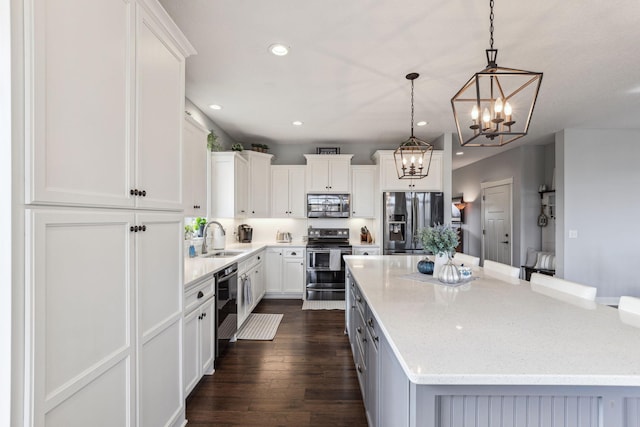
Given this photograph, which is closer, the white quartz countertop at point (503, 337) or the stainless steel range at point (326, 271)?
the white quartz countertop at point (503, 337)

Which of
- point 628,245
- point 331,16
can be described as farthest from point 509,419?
point 628,245

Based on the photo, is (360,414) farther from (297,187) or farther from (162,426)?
(297,187)

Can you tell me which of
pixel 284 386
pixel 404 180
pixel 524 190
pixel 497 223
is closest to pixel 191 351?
pixel 284 386

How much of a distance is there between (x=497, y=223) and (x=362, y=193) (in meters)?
3.61

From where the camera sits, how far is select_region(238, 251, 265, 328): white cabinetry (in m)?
3.35

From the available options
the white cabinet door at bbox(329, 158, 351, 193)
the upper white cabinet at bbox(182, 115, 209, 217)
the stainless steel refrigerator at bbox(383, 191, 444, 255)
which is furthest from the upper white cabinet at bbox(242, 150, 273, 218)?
the stainless steel refrigerator at bbox(383, 191, 444, 255)

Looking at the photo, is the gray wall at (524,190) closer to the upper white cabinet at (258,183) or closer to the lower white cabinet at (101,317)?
the upper white cabinet at (258,183)

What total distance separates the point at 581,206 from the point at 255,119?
17.3 ft

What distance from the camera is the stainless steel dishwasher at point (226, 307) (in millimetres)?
2568

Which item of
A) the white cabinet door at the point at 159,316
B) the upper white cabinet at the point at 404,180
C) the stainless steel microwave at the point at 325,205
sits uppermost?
the upper white cabinet at the point at 404,180

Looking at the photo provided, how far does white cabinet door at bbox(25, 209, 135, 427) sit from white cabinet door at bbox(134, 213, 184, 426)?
0.27 ft

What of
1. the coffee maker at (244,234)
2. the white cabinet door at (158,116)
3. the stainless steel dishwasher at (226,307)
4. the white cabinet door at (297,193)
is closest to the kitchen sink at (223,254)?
the stainless steel dishwasher at (226,307)

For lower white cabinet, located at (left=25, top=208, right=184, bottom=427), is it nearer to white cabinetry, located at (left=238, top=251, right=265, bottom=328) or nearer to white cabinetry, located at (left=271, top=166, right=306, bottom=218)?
white cabinetry, located at (left=238, top=251, right=265, bottom=328)

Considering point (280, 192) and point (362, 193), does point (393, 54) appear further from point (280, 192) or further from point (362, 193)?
point (280, 192)
